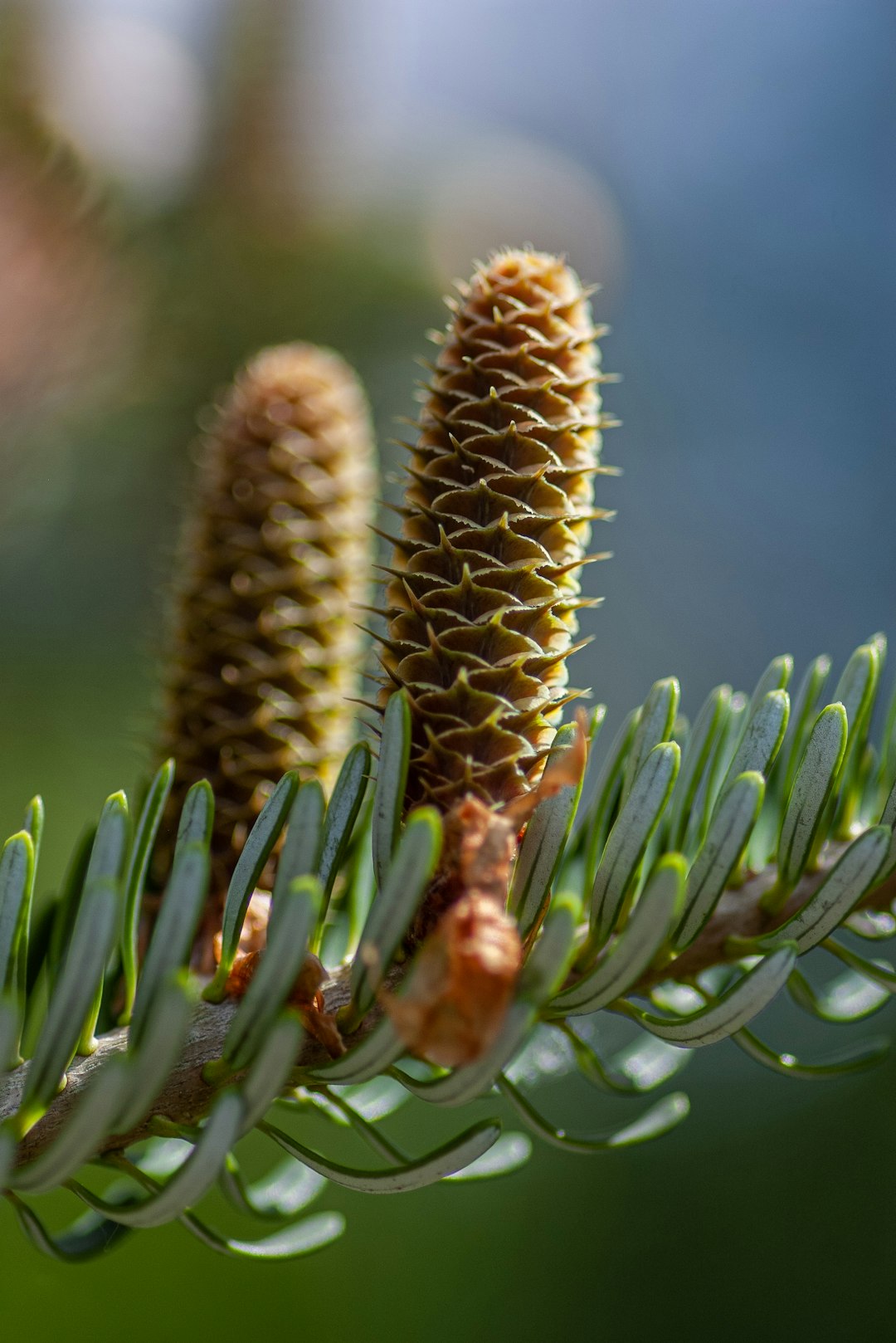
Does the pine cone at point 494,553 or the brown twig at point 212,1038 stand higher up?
the pine cone at point 494,553

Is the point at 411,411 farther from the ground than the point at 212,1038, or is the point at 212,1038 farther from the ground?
the point at 411,411

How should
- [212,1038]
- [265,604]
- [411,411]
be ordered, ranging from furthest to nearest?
[411,411] → [265,604] → [212,1038]

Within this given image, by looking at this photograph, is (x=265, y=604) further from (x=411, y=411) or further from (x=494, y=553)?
(x=411, y=411)

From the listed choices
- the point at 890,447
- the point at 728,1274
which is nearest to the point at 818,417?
the point at 890,447

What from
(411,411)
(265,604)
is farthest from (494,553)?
(411,411)

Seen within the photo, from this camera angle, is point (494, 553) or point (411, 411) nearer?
point (494, 553)
